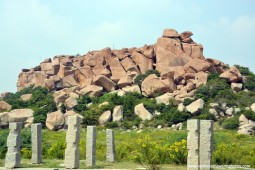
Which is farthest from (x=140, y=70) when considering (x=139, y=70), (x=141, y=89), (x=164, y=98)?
(x=164, y=98)

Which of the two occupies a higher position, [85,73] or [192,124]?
[85,73]

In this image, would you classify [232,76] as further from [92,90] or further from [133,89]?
[92,90]

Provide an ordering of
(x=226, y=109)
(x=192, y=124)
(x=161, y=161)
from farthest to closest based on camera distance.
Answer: (x=226, y=109), (x=161, y=161), (x=192, y=124)

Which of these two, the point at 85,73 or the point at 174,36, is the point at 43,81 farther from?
the point at 174,36

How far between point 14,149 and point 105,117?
23.2m

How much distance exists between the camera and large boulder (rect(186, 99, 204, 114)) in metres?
35.5

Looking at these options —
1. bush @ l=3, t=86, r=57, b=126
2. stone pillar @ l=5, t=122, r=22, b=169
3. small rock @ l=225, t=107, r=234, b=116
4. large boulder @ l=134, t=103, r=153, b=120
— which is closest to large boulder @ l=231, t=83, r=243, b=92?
small rock @ l=225, t=107, r=234, b=116

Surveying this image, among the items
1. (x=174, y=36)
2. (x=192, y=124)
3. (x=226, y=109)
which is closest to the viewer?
(x=192, y=124)

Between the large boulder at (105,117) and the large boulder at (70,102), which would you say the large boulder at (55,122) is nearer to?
the large boulder at (105,117)

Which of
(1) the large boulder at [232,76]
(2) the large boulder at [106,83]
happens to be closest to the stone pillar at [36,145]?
(1) the large boulder at [232,76]

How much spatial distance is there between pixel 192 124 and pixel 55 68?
40.4 metres

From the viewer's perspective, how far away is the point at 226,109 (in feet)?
120

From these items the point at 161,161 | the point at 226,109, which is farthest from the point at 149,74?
the point at 161,161

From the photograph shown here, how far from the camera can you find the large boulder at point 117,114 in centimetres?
3578
